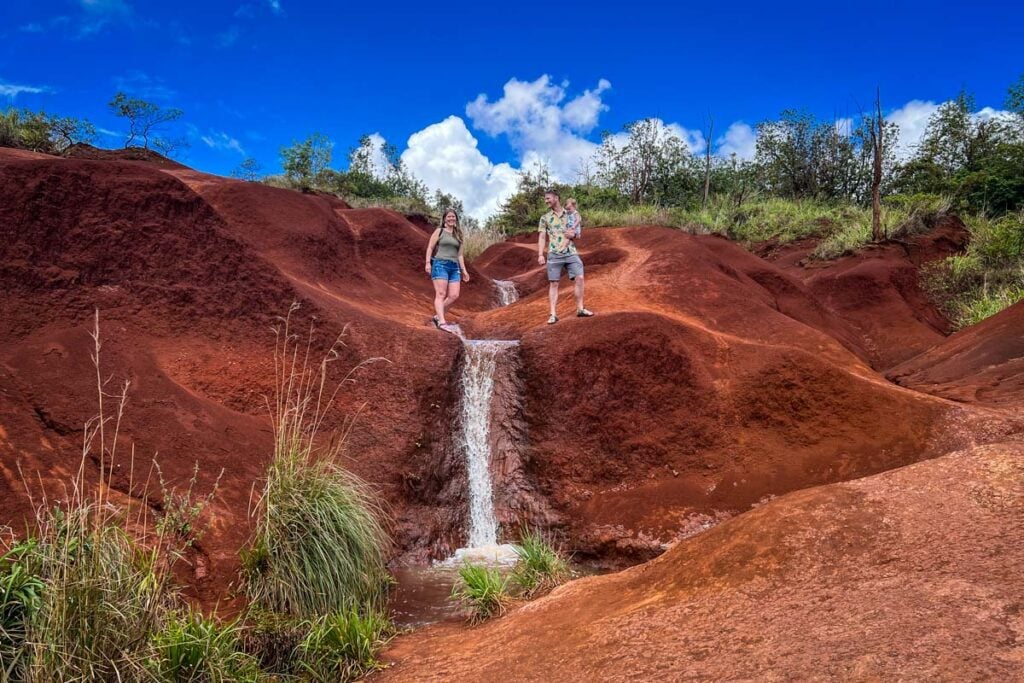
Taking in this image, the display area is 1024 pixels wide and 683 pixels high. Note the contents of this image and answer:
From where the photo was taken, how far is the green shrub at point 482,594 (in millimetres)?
4562

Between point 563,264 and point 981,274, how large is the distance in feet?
36.7

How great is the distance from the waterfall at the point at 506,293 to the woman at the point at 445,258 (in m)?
4.72

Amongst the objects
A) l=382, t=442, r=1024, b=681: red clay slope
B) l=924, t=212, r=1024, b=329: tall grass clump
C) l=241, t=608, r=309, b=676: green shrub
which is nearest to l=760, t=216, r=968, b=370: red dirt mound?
l=924, t=212, r=1024, b=329: tall grass clump

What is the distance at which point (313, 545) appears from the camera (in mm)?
4273

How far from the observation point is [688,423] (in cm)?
762

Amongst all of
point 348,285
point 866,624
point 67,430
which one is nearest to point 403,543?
point 67,430

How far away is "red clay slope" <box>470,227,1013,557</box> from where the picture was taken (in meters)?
6.85

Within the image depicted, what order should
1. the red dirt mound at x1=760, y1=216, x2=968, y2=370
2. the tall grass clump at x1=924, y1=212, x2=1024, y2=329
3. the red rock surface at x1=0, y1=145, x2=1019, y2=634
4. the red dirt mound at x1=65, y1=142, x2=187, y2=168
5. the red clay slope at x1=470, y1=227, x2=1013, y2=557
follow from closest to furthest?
1. the red rock surface at x1=0, y1=145, x2=1019, y2=634
2. the red clay slope at x1=470, y1=227, x2=1013, y2=557
3. the tall grass clump at x1=924, y1=212, x2=1024, y2=329
4. the red dirt mound at x1=760, y1=216, x2=968, y2=370
5. the red dirt mound at x1=65, y1=142, x2=187, y2=168

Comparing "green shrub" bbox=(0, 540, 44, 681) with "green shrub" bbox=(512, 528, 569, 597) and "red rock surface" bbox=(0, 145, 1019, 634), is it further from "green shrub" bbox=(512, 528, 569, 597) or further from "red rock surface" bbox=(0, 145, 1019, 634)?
"green shrub" bbox=(512, 528, 569, 597)

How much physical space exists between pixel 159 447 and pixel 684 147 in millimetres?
28574

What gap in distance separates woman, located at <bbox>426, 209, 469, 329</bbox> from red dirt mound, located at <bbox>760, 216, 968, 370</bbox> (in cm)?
869

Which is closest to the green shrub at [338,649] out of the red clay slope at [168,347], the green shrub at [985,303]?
the red clay slope at [168,347]

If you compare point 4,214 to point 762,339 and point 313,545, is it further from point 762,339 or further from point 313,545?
point 762,339

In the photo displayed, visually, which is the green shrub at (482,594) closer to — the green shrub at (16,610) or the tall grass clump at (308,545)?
the tall grass clump at (308,545)
